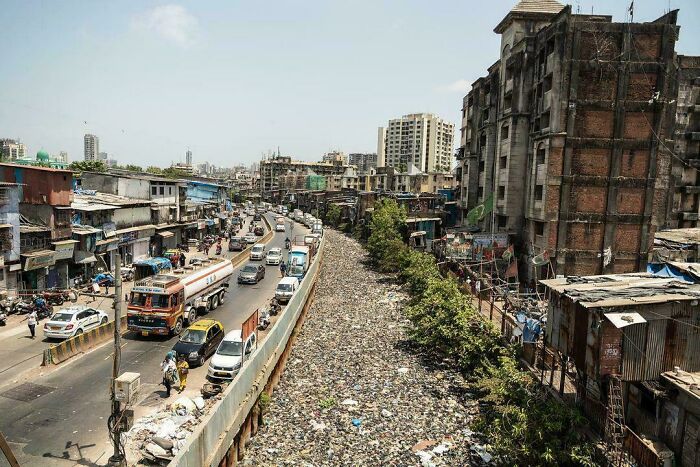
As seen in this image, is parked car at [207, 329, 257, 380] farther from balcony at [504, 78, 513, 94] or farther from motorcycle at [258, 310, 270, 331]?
balcony at [504, 78, 513, 94]

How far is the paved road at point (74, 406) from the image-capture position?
481 inches

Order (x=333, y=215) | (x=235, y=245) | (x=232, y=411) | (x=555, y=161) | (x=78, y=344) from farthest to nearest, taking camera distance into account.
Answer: (x=333, y=215) < (x=235, y=245) < (x=555, y=161) < (x=78, y=344) < (x=232, y=411)

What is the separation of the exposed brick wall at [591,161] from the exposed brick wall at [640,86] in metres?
3.94

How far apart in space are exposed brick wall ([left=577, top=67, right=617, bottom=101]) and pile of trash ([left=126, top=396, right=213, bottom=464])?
2996 cm

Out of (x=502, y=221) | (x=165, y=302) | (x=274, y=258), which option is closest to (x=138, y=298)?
(x=165, y=302)

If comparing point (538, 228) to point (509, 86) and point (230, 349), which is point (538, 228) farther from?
point (230, 349)

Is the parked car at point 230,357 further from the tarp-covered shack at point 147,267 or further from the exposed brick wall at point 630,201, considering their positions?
the exposed brick wall at point 630,201

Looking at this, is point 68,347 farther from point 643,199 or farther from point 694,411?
point 643,199

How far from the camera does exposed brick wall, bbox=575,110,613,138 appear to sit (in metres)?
30.9

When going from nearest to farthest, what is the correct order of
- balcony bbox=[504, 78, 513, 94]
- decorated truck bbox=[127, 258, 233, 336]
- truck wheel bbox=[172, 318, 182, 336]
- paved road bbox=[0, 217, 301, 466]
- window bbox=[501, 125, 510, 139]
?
paved road bbox=[0, 217, 301, 466], decorated truck bbox=[127, 258, 233, 336], truck wheel bbox=[172, 318, 182, 336], balcony bbox=[504, 78, 513, 94], window bbox=[501, 125, 510, 139]

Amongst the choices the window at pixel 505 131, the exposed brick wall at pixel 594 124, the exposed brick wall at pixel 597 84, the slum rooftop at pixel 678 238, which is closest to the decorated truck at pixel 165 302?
the exposed brick wall at pixel 594 124

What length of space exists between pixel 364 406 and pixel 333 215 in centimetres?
8173

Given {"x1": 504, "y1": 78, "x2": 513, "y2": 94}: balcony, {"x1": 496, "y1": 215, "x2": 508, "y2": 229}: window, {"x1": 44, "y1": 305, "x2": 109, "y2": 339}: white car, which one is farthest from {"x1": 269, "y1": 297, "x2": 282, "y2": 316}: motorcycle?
{"x1": 504, "y1": 78, "x2": 513, "y2": 94}: balcony

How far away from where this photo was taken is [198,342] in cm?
1922
